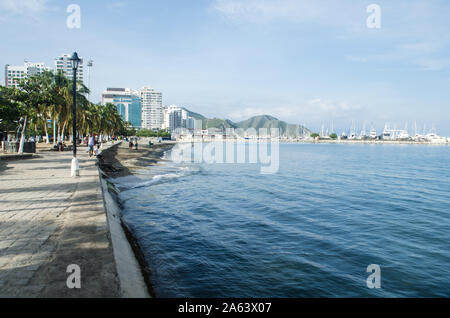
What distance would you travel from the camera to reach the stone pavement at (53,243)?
444cm

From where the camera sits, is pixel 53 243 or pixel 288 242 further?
pixel 288 242

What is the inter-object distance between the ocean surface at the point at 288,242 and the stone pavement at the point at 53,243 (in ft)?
6.24

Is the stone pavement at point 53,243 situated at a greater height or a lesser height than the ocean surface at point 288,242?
greater

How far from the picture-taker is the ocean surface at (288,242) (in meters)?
7.44

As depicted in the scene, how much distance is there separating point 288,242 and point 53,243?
748cm

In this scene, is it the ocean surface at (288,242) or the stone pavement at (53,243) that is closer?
the stone pavement at (53,243)

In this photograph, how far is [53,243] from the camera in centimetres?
624

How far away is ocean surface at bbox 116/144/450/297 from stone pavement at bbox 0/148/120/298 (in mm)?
1902

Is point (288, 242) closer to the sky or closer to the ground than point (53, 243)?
closer to the ground

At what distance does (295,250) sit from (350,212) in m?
7.48

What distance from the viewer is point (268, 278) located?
303 inches

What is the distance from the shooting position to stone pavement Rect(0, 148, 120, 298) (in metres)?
4.44
